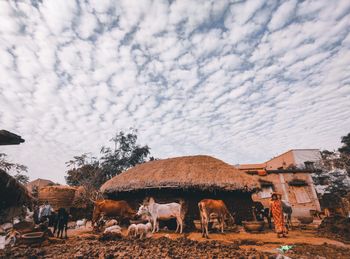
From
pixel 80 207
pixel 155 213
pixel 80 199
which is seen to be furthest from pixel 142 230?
pixel 80 199

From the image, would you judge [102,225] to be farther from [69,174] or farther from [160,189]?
[69,174]

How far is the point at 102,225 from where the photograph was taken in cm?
1263

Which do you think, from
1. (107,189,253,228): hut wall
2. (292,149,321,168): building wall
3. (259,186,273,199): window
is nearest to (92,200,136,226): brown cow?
(107,189,253,228): hut wall

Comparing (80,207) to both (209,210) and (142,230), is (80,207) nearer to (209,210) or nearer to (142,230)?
(142,230)

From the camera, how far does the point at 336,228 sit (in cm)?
1075

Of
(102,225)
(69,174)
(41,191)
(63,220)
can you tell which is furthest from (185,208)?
(69,174)

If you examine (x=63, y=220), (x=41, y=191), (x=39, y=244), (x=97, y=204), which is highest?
(x=41, y=191)

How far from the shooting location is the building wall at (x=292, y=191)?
22.5 m

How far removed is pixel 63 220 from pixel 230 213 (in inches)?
351

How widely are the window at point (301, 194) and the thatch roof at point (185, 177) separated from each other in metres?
11.9

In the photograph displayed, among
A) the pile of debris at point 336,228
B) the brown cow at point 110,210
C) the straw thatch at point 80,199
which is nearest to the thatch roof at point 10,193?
the brown cow at point 110,210

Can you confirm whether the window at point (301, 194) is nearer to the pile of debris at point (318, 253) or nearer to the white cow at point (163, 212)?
the white cow at point (163, 212)

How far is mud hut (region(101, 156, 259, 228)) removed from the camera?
43.4 ft

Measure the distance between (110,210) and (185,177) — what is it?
4.64 metres
